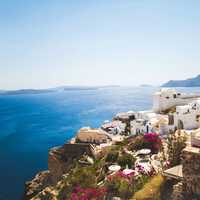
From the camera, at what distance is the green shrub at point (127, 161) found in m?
14.9

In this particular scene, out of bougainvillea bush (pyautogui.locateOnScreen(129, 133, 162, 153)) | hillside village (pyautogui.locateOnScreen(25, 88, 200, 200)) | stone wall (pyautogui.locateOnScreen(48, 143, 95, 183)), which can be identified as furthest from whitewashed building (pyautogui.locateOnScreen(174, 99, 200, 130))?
stone wall (pyautogui.locateOnScreen(48, 143, 95, 183))

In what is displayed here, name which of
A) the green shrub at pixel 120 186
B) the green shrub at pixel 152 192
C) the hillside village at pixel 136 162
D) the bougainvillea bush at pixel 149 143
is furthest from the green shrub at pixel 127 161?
the green shrub at pixel 152 192

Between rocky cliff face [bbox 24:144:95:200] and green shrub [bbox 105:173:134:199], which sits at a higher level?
green shrub [bbox 105:173:134:199]

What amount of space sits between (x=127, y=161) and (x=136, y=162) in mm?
555

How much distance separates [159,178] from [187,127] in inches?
553

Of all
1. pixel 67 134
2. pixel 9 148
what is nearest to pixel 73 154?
pixel 9 148

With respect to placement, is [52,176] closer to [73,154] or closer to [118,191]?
[73,154]

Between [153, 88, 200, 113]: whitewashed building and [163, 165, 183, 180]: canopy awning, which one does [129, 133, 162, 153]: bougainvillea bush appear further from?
[153, 88, 200, 113]: whitewashed building

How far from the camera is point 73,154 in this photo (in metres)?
25.0

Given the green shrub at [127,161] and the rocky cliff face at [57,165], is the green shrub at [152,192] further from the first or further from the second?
the rocky cliff face at [57,165]

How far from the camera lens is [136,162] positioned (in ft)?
48.6

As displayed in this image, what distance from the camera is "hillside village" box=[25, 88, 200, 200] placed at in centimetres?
854

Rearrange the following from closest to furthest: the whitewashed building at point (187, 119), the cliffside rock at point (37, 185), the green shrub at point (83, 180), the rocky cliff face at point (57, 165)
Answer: the green shrub at point (83, 180) → the whitewashed building at point (187, 119) → the cliffside rock at point (37, 185) → the rocky cliff face at point (57, 165)

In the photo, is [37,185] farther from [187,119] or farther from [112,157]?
[187,119]
